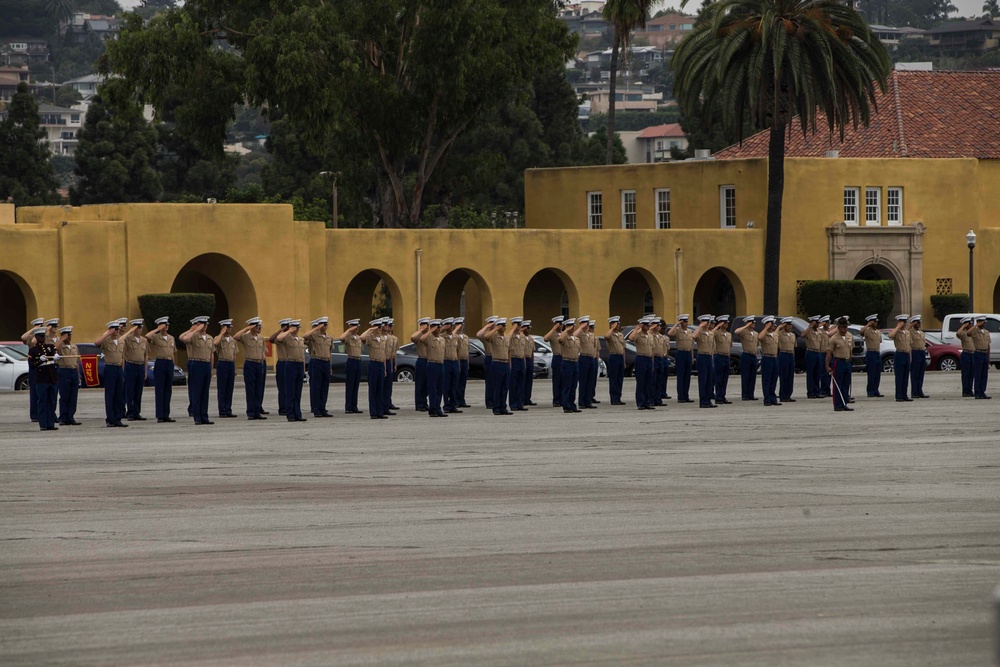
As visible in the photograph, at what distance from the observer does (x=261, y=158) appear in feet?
458

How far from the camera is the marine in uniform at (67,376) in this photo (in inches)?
941

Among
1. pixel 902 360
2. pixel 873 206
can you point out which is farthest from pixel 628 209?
pixel 902 360

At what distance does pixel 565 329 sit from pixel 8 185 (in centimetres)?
4517

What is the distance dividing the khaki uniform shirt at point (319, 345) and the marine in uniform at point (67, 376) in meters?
3.95

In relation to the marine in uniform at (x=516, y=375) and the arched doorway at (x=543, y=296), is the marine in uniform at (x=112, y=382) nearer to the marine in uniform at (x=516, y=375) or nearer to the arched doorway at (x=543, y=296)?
the marine in uniform at (x=516, y=375)

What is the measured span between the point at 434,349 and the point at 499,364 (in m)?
1.21

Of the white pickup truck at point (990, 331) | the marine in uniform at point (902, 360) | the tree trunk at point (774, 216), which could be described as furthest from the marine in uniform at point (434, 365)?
the tree trunk at point (774, 216)

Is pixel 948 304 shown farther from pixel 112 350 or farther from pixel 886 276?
pixel 112 350

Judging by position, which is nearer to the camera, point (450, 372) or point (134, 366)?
point (134, 366)

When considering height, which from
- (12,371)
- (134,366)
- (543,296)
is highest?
(543,296)

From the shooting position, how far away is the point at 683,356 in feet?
94.8

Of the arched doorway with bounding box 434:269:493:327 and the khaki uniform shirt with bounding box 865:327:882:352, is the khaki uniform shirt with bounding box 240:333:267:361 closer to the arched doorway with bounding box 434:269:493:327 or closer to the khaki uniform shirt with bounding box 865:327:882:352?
the khaki uniform shirt with bounding box 865:327:882:352

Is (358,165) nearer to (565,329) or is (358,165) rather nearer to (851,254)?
(851,254)

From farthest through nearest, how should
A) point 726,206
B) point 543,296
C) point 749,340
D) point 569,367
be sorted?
point 543,296, point 726,206, point 749,340, point 569,367
